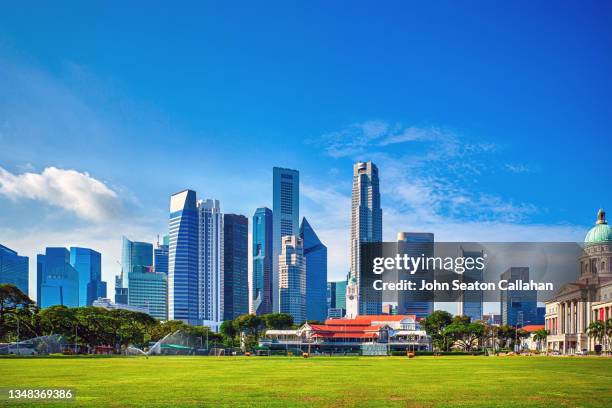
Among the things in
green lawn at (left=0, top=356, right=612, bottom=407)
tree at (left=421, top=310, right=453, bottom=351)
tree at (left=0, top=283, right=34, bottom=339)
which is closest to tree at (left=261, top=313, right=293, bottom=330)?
tree at (left=421, top=310, right=453, bottom=351)

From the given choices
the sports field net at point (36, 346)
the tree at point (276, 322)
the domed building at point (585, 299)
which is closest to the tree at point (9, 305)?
the sports field net at point (36, 346)

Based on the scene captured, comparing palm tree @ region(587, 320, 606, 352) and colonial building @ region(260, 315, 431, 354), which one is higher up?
palm tree @ region(587, 320, 606, 352)

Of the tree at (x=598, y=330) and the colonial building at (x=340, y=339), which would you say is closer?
the tree at (x=598, y=330)

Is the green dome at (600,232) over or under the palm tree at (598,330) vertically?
over

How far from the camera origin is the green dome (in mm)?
161875

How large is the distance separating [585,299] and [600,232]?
2371cm

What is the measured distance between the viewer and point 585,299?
482 feet

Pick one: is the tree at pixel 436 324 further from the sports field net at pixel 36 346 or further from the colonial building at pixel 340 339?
the sports field net at pixel 36 346

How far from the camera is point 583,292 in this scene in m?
146

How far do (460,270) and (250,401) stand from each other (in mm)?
48560

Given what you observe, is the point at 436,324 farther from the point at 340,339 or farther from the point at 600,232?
the point at 600,232

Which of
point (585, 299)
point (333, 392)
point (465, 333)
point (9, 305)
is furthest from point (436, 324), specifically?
point (333, 392)

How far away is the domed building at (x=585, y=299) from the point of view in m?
140

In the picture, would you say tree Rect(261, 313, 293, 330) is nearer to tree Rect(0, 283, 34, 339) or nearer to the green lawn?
tree Rect(0, 283, 34, 339)
